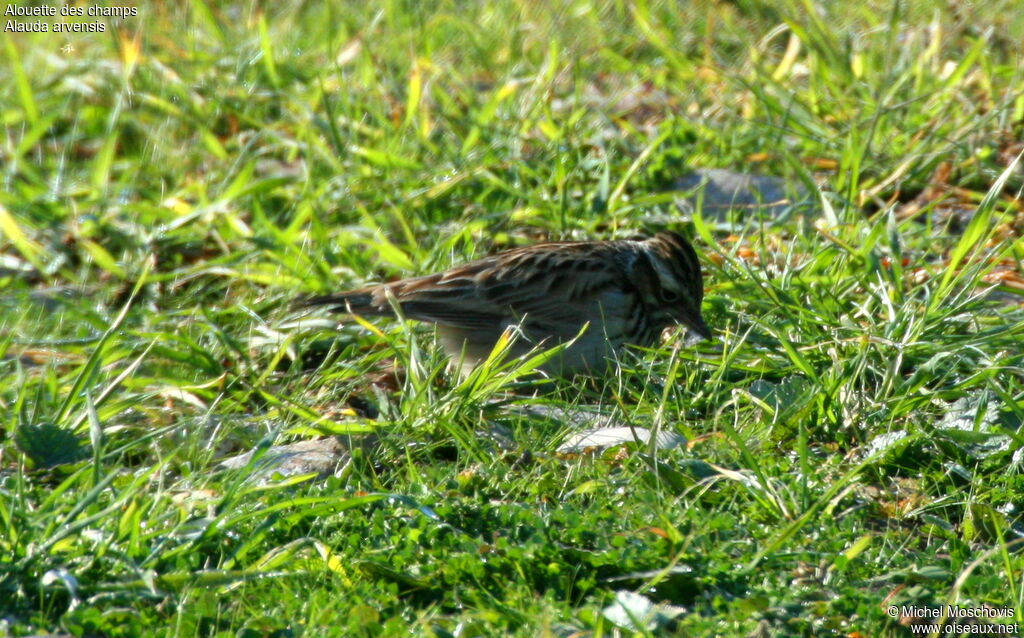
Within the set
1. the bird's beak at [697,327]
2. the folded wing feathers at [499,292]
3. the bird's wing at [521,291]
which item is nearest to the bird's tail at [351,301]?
the folded wing feathers at [499,292]

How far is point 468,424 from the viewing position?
5145mm

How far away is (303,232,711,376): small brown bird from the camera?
604cm

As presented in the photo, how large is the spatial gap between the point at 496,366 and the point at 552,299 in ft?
3.05

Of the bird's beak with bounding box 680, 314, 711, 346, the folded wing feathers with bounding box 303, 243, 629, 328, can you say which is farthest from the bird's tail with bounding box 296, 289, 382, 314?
the bird's beak with bounding box 680, 314, 711, 346

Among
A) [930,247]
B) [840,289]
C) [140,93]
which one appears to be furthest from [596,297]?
[140,93]

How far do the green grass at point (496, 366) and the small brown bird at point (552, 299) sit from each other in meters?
0.19

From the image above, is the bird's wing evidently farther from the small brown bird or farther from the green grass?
the green grass

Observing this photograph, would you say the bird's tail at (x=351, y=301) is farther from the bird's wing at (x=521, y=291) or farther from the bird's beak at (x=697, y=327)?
the bird's beak at (x=697, y=327)

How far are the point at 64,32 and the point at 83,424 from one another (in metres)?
5.87

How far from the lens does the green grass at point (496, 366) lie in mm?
4000

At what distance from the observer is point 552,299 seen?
6188 mm

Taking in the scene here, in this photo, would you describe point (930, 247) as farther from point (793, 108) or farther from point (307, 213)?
point (307, 213)

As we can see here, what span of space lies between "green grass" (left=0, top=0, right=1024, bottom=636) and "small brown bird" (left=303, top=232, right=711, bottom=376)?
19 centimetres

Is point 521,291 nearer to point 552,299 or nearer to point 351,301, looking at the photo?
point 552,299
